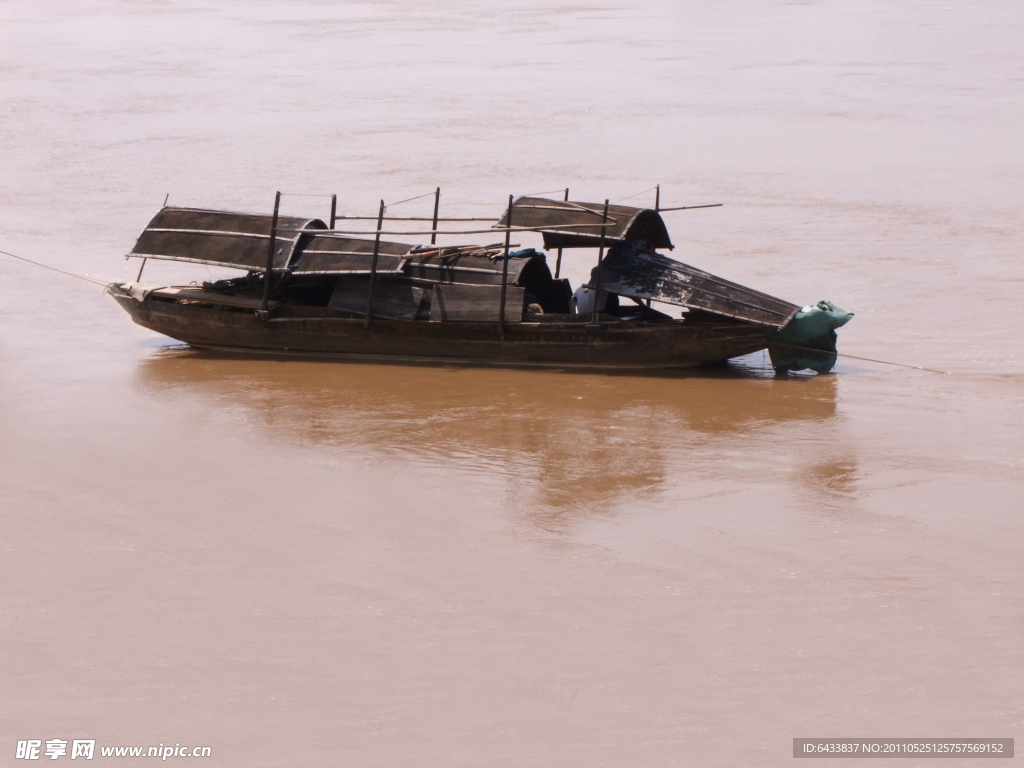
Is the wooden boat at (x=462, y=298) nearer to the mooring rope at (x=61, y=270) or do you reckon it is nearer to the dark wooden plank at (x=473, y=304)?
the dark wooden plank at (x=473, y=304)

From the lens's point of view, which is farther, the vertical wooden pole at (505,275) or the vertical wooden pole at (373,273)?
the vertical wooden pole at (373,273)

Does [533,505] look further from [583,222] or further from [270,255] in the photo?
[270,255]

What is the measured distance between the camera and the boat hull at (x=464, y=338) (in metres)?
11.0

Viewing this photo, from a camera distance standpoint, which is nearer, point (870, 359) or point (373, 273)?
point (373, 273)

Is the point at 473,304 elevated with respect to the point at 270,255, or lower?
lower

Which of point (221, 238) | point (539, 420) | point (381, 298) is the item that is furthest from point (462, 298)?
point (221, 238)

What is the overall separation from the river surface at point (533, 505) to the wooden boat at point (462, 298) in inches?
11.5

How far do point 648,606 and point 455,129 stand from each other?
17.3 metres

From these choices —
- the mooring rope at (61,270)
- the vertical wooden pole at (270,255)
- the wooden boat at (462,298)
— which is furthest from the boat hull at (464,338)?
the mooring rope at (61,270)

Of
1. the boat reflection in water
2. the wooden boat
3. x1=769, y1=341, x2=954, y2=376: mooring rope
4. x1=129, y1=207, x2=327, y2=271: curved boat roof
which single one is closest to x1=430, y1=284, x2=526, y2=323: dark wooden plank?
the wooden boat

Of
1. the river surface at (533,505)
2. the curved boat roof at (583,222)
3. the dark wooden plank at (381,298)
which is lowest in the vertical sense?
the river surface at (533,505)

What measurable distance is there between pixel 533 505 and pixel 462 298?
3027 mm

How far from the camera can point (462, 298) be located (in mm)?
11266

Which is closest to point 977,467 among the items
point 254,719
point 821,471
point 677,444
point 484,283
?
point 821,471
